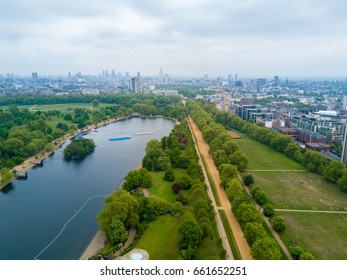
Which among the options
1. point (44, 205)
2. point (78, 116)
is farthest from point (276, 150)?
point (78, 116)

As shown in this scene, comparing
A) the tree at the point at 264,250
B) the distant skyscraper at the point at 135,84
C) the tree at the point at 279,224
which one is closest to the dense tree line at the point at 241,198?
the tree at the point at 264,250

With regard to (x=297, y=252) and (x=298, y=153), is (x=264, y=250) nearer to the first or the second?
(x=297, y=252)

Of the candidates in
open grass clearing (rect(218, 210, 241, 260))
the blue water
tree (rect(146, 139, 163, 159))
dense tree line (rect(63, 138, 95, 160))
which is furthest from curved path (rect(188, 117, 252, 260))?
dense tree line (rect(63, 138, 95, 160))

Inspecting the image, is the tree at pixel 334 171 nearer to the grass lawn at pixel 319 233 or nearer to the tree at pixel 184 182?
the grass lawn at pixel 319 233

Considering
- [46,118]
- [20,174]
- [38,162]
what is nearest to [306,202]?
[20,174]

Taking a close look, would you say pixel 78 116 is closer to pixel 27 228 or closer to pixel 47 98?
pixel 47 98

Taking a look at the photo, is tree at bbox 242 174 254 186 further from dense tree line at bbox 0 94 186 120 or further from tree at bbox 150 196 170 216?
dense tree line at bbox 0 94 186 120

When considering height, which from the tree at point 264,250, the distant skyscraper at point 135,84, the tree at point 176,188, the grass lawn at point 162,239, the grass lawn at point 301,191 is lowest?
the grass lawn at point 162,239
